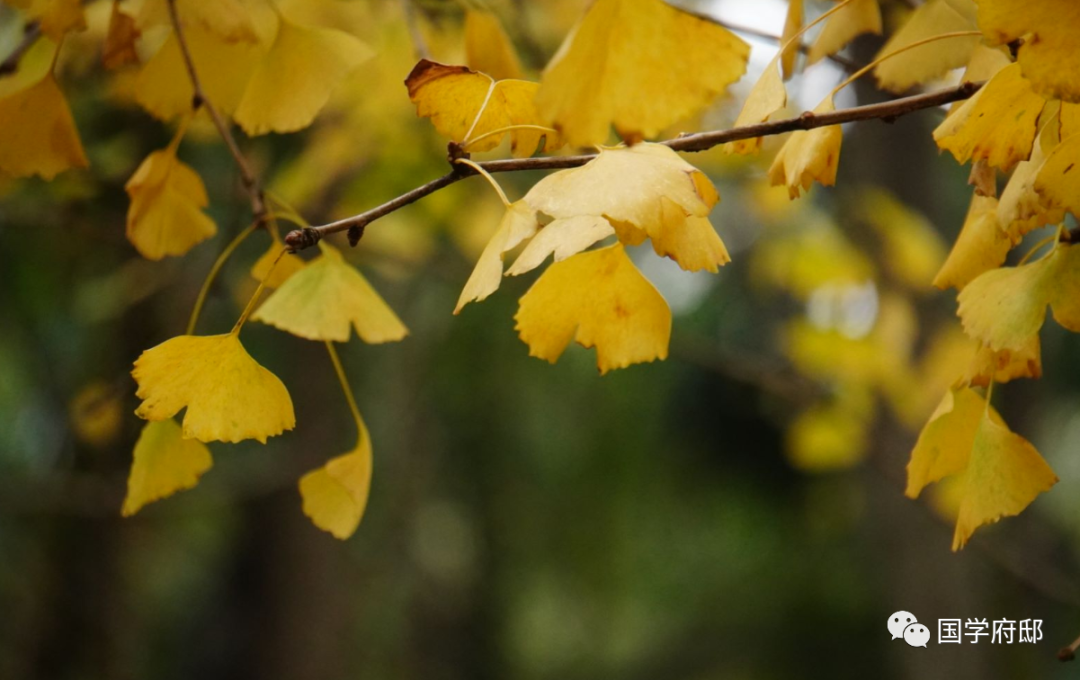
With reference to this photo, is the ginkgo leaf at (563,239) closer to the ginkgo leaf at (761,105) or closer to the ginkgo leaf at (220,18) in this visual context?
the ginkgo leaf at (761,105)

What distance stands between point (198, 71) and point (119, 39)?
0.07 m

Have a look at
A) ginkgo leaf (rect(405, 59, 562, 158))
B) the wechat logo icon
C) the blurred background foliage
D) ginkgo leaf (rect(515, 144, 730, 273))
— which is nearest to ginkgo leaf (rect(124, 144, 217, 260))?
ginkgo leaf (rect(405, 59, 562, 158))

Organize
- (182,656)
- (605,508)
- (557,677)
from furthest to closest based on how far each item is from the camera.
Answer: (557,677)
(605,508)
(182,656)

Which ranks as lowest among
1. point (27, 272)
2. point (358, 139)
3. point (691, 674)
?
point (691, 674)

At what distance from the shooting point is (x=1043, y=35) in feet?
1.33

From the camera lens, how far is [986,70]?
1.95 feet

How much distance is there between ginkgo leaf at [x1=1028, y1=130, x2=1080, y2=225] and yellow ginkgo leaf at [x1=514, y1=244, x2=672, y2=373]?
0.21 m

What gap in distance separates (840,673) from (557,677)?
1.89 metres

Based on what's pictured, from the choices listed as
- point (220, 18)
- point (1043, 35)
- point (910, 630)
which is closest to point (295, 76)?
point (220, 18)

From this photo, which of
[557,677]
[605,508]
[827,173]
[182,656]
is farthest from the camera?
[557,677]

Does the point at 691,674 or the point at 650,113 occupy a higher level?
the point at 650,113

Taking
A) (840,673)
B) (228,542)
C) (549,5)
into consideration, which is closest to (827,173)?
(549,5)

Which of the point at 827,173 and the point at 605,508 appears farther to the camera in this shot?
the point at 605,508

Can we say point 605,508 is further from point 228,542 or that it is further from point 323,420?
point 323,420
